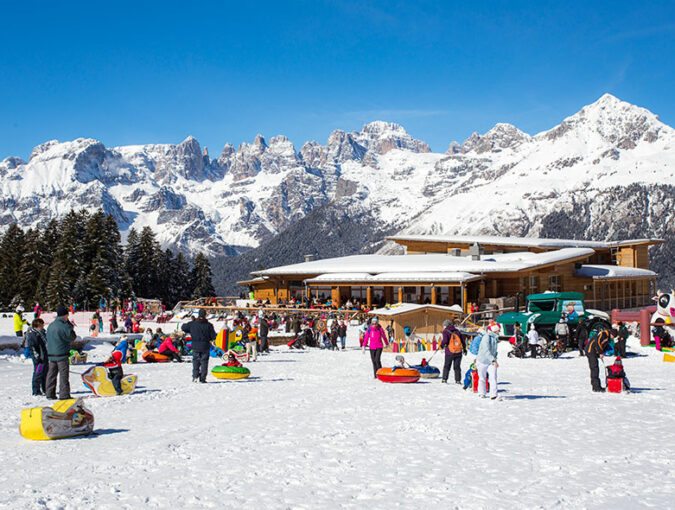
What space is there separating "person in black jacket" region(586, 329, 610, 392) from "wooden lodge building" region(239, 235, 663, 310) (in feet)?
83.0

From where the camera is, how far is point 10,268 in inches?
2404

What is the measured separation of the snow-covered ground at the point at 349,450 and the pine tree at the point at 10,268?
4990 cm

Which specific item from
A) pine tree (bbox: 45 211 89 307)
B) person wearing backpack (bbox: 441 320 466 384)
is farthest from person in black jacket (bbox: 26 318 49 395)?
pine tree (bbox: 45 211 89 307)

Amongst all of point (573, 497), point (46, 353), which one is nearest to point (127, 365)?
point (46, 353)

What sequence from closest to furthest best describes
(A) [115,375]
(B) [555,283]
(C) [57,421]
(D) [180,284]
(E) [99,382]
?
(C) [57,421]
(E) [99,382]
(A) [115,375]
(B) [555,283]
(D) [180,284]

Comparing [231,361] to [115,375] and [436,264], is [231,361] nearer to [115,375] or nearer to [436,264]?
[115,375]

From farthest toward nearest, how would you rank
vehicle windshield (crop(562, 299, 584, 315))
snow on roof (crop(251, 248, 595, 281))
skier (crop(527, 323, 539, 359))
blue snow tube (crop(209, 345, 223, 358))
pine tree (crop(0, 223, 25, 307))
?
pine tree (crop(0, 223, 25, 307))
snow on roof (crop(251, 248, 595, 281))
vehicle windshield (crop(562, 299, 584, 315))
skier (crop(527, 323, 539, 359))
blue snow tube (crop(209, 345, 223, 358))

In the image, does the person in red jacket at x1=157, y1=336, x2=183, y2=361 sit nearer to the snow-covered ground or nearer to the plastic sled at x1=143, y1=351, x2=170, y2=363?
the plastic sled at x1=143, y1=351, x2=170, y2=363

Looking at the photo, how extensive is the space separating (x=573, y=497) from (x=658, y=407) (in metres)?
6.87

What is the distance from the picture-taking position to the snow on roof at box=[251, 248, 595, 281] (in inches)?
1709

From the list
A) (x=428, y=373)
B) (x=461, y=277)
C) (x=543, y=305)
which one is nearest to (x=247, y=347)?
(x=428, y=373)

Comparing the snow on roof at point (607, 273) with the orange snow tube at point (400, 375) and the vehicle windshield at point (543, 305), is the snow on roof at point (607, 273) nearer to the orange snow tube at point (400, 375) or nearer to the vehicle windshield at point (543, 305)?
the vehicle windshield at point (543, 305)

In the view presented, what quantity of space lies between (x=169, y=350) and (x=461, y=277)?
2396cm

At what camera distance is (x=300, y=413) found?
11828 mm
